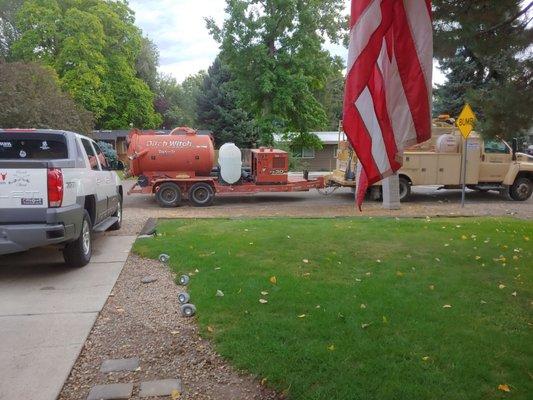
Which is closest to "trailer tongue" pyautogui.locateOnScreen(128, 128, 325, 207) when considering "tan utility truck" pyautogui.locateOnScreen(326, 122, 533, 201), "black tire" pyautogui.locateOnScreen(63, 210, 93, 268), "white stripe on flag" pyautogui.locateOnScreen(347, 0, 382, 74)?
"tan utility truck" pyautogui.locateOnScreen(326, 122, 533, 201)

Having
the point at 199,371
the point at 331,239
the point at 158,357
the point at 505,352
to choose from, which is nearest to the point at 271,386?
the point at 199,371

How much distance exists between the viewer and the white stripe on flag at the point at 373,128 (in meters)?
3.14

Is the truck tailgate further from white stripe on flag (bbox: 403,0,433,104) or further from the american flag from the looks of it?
white stripe on flag (bbox: 403,0,433,104)

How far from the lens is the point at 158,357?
14.7 feet

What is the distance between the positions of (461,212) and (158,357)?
38.8 feet

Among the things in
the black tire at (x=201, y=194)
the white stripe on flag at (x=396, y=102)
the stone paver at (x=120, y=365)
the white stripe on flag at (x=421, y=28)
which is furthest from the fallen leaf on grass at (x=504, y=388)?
the black tire at (x=201, y=194)

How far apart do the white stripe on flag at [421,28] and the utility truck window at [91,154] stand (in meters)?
6.55

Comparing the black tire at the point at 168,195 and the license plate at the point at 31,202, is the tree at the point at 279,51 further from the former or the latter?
the license plate at the point at 31,202

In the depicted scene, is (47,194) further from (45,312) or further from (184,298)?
(184,298)

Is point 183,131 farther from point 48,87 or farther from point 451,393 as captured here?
point 451,393

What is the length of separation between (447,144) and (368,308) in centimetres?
1291

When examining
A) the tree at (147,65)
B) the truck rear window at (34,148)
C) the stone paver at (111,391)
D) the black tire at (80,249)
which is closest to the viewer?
the stone paver at (111,391)

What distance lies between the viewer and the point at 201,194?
16.3 meters

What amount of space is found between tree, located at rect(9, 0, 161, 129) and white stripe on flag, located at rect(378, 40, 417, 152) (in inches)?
1331
